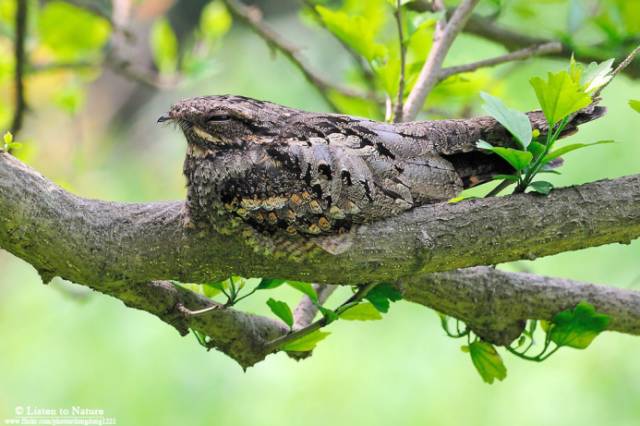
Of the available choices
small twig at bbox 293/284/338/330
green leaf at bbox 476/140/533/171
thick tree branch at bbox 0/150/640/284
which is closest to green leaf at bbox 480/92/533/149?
green leaf at bbox 476/140/533/171

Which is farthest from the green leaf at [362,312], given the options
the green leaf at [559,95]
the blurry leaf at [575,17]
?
the blurry leaf at [575,17]

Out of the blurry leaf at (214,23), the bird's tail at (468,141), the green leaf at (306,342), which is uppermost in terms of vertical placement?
the blurry leaf at (214,23)

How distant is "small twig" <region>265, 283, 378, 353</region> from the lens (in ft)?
5.32

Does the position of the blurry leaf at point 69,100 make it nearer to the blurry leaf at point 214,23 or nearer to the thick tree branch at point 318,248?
the blurry leaf at point 214,23

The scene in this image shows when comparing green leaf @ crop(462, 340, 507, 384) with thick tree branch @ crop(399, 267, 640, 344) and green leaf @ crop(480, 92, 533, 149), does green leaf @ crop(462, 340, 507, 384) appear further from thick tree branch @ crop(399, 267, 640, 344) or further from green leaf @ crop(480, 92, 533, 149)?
green leaf @ crop(480, 92, 533, 149)

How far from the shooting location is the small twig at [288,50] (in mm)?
2662

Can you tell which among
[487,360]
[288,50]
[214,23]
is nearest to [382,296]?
[487,360]

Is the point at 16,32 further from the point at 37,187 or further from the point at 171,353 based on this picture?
the point at 171,353

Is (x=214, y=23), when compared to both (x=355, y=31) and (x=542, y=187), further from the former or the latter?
(x=542, y=187)

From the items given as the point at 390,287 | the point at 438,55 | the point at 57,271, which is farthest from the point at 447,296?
the point at 57,271

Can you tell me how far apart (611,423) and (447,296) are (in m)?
2.62

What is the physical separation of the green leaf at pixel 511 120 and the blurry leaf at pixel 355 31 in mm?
597

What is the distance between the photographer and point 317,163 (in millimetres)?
1568

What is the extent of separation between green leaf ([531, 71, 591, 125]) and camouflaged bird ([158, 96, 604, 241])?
6.2 inches
